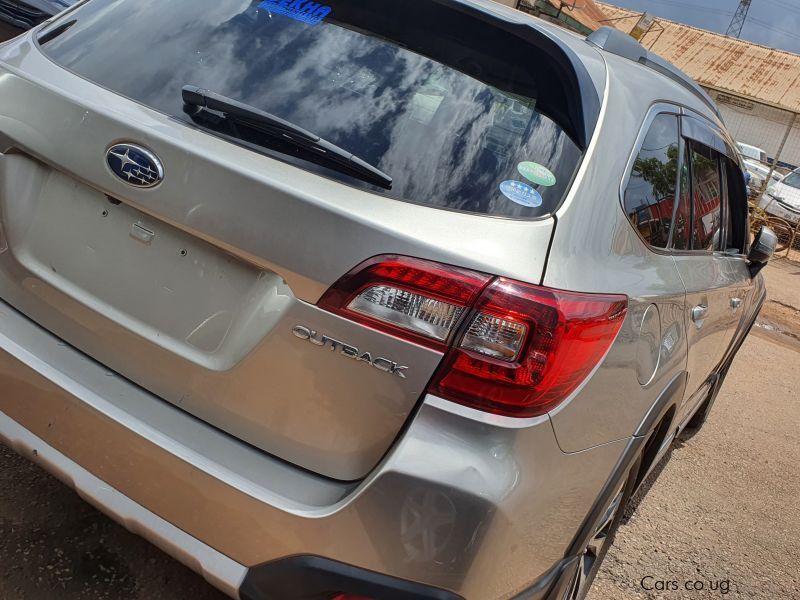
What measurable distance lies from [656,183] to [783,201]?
15.0 m

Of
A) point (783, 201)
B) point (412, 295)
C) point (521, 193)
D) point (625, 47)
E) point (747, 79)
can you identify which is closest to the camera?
point (412, 295)

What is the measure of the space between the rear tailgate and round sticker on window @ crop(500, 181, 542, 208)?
0.18 ft

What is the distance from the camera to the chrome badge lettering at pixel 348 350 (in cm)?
156

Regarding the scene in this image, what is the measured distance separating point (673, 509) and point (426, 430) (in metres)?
2.72

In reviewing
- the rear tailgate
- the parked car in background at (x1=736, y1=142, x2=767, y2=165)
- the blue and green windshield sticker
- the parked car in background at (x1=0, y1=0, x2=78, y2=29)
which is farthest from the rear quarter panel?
the parked car in background at (x1=736, y1=142, x2=767, y2=165)

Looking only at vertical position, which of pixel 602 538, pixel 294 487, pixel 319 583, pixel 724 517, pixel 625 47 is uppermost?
pixel 625 47

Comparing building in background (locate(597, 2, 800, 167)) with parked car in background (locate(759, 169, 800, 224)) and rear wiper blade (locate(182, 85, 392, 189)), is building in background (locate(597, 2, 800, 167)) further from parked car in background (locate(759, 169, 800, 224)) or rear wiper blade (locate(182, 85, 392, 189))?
rear wiper blade (locate(182, 85, 392, 189))

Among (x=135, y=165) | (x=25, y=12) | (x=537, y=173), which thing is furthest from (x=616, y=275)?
(x=25, y=12)

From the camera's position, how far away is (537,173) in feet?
5.68

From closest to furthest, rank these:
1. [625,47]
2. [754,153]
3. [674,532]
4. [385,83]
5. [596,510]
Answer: [385,83] < [596,510] < [625,47] < [674,532] < [754,153]

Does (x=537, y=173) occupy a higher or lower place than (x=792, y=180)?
higher

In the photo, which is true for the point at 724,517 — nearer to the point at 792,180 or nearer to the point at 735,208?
the point at 735,208

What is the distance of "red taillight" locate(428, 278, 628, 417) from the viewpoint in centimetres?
→ 156

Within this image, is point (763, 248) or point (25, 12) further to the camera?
point (25, 12)
